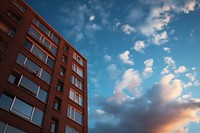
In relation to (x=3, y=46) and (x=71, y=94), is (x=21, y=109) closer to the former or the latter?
(x=3, y=46)

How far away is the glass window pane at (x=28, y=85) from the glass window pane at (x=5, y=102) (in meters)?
2.84

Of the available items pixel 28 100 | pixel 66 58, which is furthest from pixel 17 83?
pixel 66 58

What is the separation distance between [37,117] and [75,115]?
779 centimetres

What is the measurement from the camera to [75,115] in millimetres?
29172

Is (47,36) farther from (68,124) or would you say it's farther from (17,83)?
(68,124)

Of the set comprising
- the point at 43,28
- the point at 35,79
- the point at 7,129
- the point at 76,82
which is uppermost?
the point at 43,28

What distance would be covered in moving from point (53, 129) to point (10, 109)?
21.5 feet

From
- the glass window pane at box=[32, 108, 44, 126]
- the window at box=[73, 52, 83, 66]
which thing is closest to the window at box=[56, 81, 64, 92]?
the glass window pane at box=[32, 108, 44, 126]

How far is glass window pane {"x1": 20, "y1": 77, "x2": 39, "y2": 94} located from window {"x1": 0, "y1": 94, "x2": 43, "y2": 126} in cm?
230

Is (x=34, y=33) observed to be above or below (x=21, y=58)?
above

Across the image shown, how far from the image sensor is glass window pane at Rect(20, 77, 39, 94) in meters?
23.2

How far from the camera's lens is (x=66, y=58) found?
118 feet

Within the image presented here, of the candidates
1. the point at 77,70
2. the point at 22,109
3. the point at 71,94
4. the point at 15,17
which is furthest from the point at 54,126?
the point at 15,17

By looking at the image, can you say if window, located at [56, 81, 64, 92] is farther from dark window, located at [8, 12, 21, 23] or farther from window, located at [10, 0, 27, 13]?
window, located at [10, 0, 27, 13]
